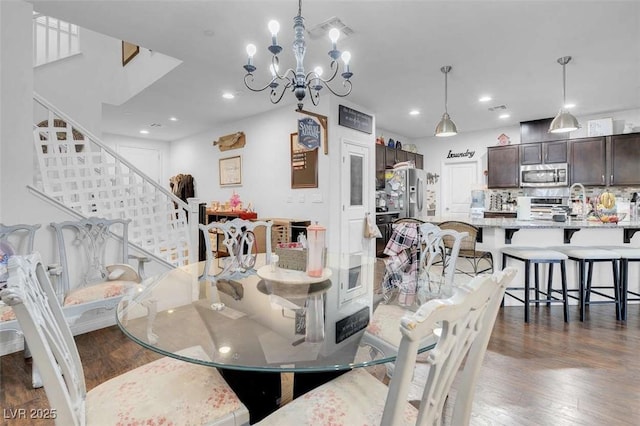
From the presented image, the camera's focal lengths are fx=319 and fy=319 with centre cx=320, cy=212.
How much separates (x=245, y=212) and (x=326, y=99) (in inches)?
92.3

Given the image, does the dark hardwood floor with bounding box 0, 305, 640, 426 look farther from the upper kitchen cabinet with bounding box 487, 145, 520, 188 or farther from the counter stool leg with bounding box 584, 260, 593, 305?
the upper kitchen cabinet with bounding box 487, 145, 520, 188

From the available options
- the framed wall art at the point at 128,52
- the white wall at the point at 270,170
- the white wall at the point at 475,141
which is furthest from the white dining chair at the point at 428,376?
the white wall at the point at 475,141

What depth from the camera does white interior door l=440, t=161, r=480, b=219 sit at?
7422mm

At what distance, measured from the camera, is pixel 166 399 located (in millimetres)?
1130

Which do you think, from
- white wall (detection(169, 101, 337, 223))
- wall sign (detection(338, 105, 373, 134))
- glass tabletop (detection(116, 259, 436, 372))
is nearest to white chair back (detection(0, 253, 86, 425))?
glass tabletop (detection(116, 259, 436, 372))

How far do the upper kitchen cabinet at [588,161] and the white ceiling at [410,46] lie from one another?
2.19 ft

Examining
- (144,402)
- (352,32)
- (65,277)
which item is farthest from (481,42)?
(65,277)

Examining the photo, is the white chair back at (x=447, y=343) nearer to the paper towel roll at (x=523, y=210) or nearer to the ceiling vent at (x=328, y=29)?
the ceiling vent at (x=328, y=29)

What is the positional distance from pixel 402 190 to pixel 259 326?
18.1 ft

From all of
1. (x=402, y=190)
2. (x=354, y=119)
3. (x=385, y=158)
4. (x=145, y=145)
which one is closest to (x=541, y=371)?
(x=354, y=119)

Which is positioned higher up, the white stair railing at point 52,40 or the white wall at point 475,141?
the white stair railing at point 52,40

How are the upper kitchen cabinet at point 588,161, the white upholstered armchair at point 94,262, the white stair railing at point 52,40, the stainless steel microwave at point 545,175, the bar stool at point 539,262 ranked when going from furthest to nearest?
1. the stainless steel microwave at point 545,175
2. the upper kitchen cabinet at point 588,161
3. the white stair railing at point 52,40
4. the bar stool at point 539,262
5. the white upholstered armchair at point 94,262

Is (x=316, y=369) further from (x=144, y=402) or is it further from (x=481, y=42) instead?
(x=481, y=42)

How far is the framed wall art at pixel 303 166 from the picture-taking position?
473 centimetres
